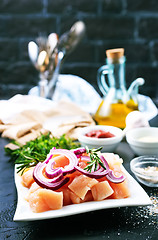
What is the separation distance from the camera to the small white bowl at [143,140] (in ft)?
4.22

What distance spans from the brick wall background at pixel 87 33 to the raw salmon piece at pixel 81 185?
2.14m

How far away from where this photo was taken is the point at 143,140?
1358 mm

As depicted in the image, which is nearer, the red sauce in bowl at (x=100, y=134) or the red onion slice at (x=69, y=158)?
the red onion slice at (x=69, y=158)

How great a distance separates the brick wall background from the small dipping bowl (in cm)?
186

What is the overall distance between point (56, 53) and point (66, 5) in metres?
0.94

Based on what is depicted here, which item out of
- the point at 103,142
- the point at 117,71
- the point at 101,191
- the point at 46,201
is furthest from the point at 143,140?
the point at 46,201

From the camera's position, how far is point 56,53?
6.80 feet

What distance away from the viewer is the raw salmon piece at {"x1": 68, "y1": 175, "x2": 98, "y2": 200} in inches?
33.6

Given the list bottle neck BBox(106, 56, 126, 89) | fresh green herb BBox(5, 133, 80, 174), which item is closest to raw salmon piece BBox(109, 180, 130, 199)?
fresh green herb BBox(5, 133, 80, 174)

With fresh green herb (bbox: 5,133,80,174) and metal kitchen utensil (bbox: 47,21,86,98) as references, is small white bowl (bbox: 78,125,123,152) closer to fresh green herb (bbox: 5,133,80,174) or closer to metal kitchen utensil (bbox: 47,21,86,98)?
fresh green herb (bbox: 5,133,80,174)

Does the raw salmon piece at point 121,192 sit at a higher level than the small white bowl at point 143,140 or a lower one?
higher

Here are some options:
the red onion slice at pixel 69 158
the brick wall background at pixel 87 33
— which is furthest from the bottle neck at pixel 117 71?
the brick wall background at pixel 87 33

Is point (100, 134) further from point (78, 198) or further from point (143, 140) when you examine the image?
point (78, 198)

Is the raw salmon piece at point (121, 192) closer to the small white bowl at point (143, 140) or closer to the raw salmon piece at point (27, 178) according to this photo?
the raw salmon piece at point (27, 178)
